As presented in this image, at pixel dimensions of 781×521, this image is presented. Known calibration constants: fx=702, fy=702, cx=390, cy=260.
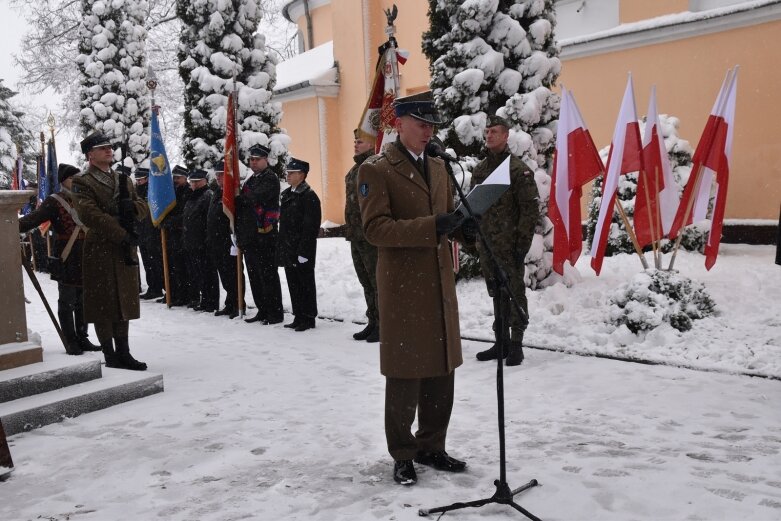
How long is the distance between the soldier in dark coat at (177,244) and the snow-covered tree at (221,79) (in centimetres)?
183

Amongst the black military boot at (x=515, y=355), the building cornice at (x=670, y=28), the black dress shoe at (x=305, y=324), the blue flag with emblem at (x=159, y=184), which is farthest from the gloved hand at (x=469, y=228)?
Answer: the building cornice at (x=670, y=28)

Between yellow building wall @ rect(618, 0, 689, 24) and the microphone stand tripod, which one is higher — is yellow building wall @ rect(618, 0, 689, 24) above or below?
above

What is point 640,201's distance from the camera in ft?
25.1

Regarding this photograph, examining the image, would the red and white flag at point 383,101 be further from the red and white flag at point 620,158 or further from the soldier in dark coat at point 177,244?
the soldier in dark coat at point 177,244

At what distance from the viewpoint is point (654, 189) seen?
293 inches

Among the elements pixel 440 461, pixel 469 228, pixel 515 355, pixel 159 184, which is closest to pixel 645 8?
pixel 515 355

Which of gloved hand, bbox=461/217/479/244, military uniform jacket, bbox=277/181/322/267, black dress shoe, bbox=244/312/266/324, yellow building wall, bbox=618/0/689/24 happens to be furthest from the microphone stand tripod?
yellow building wall, bbox=618/0/689/24

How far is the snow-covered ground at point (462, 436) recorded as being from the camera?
365cm

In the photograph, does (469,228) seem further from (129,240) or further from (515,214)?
(129,240)

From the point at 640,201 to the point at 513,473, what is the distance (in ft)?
15.1

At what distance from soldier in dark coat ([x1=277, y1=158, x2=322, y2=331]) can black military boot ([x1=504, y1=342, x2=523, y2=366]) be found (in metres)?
3.08

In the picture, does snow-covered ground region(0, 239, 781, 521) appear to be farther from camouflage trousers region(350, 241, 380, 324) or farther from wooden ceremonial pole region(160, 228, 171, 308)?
wooden ceremonial pole region(160, 228, 171, 308)

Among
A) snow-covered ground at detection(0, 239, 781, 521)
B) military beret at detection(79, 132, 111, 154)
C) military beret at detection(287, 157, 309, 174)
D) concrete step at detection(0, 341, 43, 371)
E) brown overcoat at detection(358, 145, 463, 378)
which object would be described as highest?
military beret at detection(79, 132, 111, 154)

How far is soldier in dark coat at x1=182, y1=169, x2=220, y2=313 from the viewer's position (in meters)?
10.4
